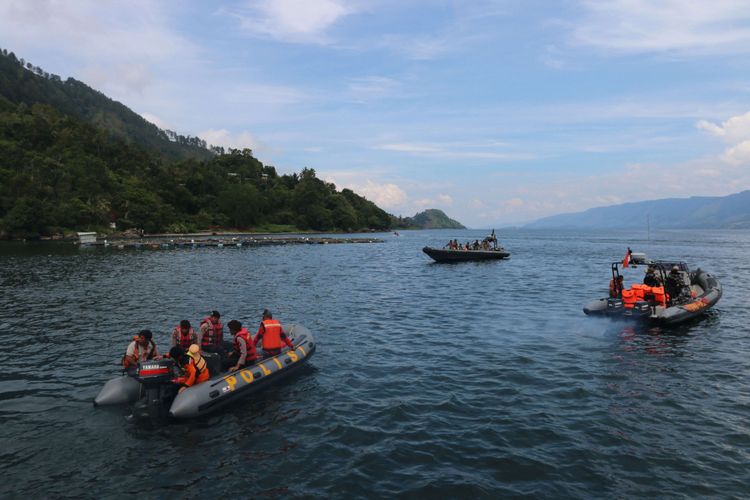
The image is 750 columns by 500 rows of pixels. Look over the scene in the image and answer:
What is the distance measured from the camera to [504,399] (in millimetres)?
13695

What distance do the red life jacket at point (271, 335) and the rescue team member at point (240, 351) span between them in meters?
0.89

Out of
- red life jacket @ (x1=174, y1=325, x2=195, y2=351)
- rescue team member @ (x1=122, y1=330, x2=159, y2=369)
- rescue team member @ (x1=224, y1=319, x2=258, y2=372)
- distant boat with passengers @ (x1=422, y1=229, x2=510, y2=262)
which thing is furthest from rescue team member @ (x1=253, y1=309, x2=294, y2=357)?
distant boat with passengers @ (x1=422, y1=229, x2=510, y2=262)

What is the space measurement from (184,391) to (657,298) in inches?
879

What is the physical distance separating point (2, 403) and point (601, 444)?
667 inches

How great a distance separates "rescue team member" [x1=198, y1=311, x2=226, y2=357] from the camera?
15.1 m

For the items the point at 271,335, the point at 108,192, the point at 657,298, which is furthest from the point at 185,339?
the point at 108,192

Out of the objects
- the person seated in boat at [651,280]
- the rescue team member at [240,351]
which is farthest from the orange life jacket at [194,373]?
the person seated in boat at [651,280]

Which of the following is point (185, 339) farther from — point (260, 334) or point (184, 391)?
point (184, 391)

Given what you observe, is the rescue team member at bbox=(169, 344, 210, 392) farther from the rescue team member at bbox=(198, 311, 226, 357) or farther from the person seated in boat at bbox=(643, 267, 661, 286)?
the person seated in boat at bbox=(643, 267, 661, 286)

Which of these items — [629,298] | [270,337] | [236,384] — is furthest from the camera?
[629,298]

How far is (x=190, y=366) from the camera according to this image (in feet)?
41.4

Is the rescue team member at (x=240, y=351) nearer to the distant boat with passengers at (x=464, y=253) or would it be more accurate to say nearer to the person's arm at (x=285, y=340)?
the person's arm at (x=285, y=340)

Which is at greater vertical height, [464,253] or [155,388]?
[464,253]

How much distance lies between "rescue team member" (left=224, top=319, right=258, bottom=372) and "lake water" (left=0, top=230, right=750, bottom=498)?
1301mm
